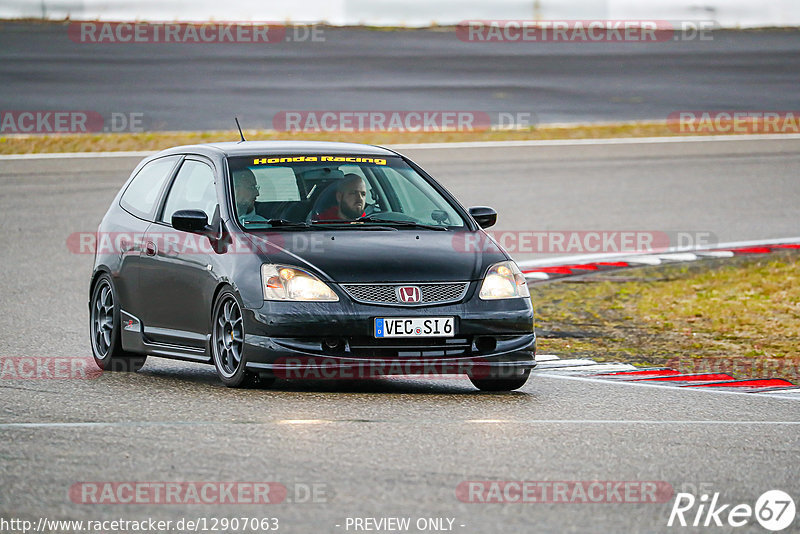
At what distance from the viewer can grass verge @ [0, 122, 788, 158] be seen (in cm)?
2311

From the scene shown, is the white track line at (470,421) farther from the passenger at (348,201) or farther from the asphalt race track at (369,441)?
the passenger at (348,201)

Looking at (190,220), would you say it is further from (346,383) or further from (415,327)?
(415,327)

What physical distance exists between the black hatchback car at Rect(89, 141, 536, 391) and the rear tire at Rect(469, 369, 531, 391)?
0.01 metres

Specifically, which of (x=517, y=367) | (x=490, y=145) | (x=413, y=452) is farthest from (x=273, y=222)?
(x=490, y=145)

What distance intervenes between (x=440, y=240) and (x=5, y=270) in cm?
713

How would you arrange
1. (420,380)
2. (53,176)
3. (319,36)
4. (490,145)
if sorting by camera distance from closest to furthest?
(420,380) → (53,176) → (490,145) → (319,36)

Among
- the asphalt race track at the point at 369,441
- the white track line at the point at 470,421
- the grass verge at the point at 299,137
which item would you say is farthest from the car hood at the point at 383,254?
the grass verge at the point at 299,137

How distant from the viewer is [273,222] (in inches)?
378

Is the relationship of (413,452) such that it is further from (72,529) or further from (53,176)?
(53,176)

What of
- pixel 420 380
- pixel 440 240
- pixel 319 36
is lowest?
pixel 420 380

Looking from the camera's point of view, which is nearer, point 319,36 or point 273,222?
point 273,222

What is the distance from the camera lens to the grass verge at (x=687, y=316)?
36.8 feet

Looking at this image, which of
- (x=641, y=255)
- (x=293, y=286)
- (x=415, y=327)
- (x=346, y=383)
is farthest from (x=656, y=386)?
(x=641, y=255)

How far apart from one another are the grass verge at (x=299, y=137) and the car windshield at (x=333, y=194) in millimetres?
12618
